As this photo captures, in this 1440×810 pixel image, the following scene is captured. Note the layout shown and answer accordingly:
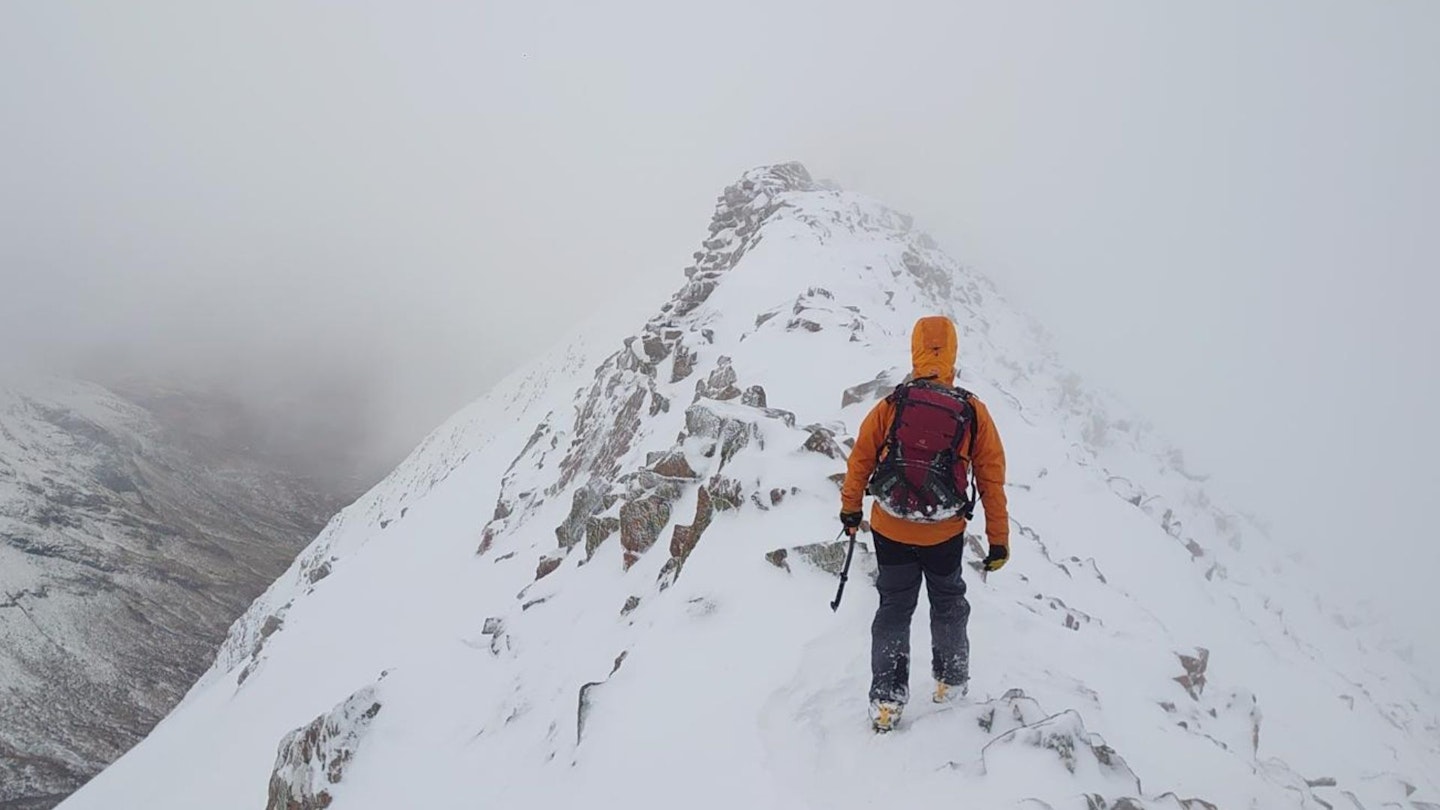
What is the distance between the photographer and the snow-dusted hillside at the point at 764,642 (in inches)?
253

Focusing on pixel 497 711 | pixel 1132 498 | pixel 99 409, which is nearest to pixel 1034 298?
pixel 1132 498

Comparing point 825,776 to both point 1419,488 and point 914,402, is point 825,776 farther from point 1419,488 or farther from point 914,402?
point 1419,488

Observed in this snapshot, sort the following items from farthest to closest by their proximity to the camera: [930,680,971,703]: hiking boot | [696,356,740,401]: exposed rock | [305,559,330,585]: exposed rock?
[305,559,330,585]: exposed rock
[696,356,740,401]: exposed rock
[930,680,971,703]: hiking boot

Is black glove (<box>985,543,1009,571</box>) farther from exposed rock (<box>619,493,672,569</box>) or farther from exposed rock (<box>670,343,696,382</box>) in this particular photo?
exposed rock (<box>670,343,696,382</box>)

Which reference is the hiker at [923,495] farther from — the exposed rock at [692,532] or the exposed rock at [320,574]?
the exposed rock at [320,574]

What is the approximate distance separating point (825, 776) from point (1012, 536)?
933 cm

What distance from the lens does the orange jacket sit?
545 cm

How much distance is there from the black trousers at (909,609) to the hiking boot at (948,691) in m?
0.12

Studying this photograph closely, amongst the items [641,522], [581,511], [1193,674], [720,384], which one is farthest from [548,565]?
[1193,674]

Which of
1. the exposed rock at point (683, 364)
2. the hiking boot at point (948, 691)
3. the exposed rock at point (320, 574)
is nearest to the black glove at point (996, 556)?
the hiking boot at point (948, 691)

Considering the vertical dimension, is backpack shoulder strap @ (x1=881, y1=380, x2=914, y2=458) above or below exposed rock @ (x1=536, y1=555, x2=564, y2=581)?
above

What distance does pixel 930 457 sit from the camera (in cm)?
529

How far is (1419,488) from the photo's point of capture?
53969mm

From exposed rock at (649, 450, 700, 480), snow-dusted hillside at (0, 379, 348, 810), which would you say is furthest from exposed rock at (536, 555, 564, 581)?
snow-dusted hillside at (0, 379, 348, 810)
